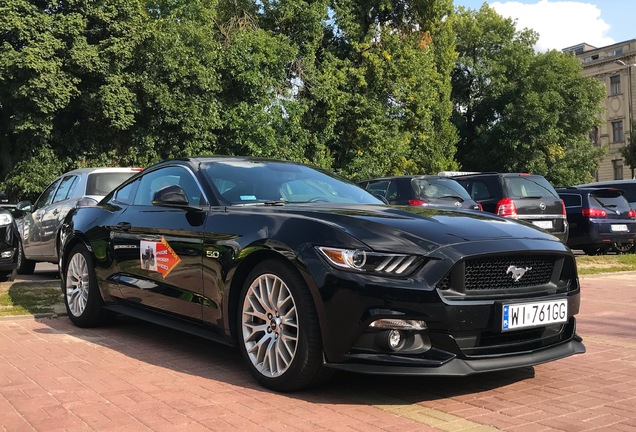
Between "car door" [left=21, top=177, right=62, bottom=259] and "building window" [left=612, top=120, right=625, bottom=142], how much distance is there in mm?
69940

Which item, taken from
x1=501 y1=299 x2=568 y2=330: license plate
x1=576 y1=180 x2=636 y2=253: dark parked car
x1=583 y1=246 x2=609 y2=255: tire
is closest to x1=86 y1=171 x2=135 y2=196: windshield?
x1=501 y1=299 x2=568 y2=330: license plate

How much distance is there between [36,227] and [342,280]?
7946mm

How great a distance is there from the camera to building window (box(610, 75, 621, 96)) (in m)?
69.7

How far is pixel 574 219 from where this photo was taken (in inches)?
579

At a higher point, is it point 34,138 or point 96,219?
point 34,138

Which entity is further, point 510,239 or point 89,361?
point 89,361

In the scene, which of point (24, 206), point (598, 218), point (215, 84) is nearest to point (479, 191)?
point (598, 218)

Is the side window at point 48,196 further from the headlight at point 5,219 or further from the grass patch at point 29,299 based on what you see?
the grass patch at point 29,299

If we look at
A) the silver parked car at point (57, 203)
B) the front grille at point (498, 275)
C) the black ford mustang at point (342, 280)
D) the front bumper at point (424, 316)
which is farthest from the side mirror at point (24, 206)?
the front grille at point (498, 275)

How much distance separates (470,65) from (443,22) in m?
8.57

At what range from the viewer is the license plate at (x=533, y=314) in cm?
364

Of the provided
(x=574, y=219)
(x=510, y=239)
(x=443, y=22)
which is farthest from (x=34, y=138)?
(x=443, y=22)

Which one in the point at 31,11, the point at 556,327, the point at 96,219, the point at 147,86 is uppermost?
the point at 31,11

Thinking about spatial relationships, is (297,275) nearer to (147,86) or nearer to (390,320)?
(390,320)
